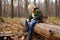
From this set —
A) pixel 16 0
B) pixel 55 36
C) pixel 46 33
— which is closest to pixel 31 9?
pixel 46 33

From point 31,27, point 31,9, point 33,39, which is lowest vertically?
point 33,39

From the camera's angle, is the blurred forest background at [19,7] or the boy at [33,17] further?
the blurred forest background at [19,7]

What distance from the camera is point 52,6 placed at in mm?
46469

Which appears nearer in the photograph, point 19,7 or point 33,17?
point 33,17

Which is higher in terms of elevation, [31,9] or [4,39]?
[31,9]

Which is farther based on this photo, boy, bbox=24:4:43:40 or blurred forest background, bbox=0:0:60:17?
blurred forest background, bbox=0:0:60:17

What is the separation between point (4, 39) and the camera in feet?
22.8

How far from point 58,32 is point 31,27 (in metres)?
2.32

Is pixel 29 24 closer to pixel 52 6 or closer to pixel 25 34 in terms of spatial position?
pixel 25 34

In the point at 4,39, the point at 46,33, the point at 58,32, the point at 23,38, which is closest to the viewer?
the point at 58,32

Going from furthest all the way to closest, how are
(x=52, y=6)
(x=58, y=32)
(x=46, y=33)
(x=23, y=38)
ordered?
1. (x=52, y=6)
2. (x=23, y=38)
3. (x=46, y=33)
4. (x=58, y=32)

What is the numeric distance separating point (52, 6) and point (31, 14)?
3950 centimetres

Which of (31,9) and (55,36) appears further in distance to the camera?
(31,9)

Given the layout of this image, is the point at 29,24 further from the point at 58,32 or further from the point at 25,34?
the point at 58,32
